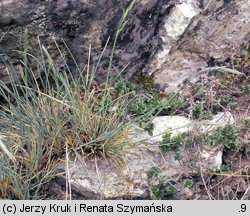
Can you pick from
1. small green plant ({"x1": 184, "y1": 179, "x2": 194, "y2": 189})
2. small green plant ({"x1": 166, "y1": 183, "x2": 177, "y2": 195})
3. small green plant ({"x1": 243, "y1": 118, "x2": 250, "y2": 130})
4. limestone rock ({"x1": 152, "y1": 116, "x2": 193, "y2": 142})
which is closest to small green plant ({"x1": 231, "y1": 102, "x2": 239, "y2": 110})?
small green plant ({"x1": 243, "y1": 118, "x2": 250, "y2": 130})

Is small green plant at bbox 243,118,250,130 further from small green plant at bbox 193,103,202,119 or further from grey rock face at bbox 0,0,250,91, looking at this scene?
grey rock face at bbox 0,0,250,91

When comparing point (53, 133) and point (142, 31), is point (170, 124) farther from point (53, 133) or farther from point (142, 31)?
point (53, 133)

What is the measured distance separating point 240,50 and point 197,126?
2.80 feet

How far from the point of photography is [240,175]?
3141 millimetres

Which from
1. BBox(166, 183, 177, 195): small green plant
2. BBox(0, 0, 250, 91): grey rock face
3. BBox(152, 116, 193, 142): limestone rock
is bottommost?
BBox(166, 183, 177, 195): small green plant

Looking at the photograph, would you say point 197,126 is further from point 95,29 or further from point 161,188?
point 95,29

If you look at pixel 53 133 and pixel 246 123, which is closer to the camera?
pixel 53 133

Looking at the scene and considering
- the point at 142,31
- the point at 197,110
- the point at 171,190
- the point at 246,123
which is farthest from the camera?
the point at 142,31

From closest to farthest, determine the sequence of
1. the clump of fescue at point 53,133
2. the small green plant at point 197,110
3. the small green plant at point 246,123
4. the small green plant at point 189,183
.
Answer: the clump of fescue at point 53,133, the small green plant at point 189,183, the small green plant at point 246,123, the small green plant at point 197,110

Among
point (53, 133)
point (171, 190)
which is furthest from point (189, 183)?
point (53, 133)

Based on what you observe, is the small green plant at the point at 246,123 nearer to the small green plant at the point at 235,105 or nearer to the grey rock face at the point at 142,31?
the small green plant at the point at 235,105

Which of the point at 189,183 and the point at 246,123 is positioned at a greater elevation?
the point at 246,123

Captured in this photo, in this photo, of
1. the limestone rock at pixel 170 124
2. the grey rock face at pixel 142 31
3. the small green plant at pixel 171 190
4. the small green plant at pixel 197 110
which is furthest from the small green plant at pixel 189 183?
the grey rock face at pixel 142 31

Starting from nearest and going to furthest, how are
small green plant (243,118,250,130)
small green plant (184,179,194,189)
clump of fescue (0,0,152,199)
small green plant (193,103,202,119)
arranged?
clump of fescue (0,0,152,199)
small green plant (184,179,194,189)
small green plant (243,118,250,130)
small green plant (193,103,202,119)
